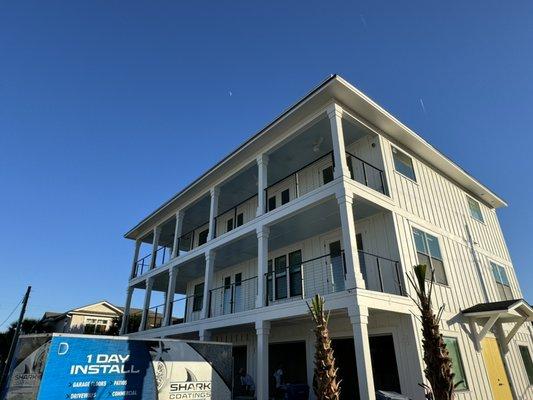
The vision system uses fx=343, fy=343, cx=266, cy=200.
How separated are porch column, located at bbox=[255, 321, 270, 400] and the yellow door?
773 centimetres

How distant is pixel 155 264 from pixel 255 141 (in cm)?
1038

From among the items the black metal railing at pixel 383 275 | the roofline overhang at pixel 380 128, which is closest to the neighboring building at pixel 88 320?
the roofline overhang at pixel 380 128

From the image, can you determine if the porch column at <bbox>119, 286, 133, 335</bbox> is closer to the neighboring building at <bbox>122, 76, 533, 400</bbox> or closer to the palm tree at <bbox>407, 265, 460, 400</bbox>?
the neighboring building at <bbox>122, 76, 533, 400</bbox>

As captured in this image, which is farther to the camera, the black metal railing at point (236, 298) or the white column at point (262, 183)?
the black metal railing at point (236, 298)

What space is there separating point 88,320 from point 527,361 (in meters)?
40.7

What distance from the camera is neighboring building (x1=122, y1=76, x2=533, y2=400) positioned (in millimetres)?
10109

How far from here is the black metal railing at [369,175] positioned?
1199 centimetres

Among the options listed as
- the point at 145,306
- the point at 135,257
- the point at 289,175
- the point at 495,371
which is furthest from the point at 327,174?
the point at 135,257

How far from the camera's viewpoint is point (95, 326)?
3828 cm

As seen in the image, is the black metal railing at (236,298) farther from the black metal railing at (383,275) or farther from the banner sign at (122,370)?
the banner sign at (122,370)

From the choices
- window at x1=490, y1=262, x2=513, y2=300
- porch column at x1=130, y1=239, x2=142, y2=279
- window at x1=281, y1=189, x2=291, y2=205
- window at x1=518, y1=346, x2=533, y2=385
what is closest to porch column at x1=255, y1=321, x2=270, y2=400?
window at x1=281, y1=189, x2=291, y2=205

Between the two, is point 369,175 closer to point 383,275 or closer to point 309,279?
point 383,275

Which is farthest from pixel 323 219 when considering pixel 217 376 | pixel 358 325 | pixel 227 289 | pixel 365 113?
pixel 227 289

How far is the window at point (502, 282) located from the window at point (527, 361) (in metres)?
2.17
